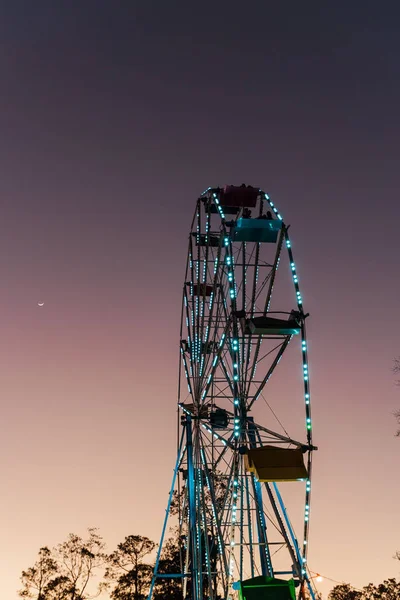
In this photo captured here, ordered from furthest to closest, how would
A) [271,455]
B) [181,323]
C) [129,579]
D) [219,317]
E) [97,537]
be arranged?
[97,537]
[129,579]
[181,323]
[219,317]
[271,455]

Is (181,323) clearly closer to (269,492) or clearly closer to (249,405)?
(249,405)

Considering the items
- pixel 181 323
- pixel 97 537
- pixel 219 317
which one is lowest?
pixel 97 537

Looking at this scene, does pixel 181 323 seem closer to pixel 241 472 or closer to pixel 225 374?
pixel 225 374

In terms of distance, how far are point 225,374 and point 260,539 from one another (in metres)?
4.39

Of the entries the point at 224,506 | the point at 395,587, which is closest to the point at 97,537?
the point at 395,587

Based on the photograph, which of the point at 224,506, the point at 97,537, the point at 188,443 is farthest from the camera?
the point at 97,537

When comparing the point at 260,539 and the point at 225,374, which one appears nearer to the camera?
the point at 260,539

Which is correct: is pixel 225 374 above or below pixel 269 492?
above

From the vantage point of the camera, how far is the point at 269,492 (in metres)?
13.8

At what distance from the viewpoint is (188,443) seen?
61.3 ft

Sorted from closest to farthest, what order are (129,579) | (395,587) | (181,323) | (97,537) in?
(181,323), (129,579), (97,537), (395,587)

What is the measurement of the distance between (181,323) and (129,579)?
24.6 meters

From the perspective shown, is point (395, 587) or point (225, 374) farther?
point (395, 587)

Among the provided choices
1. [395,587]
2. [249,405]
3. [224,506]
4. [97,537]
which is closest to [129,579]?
[97,537]
